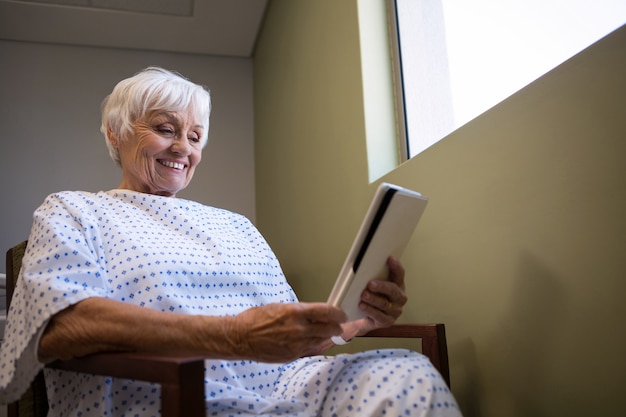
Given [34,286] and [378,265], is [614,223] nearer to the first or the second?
[378,265]

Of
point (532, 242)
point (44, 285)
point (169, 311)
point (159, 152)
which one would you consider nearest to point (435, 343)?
point (532, 242)

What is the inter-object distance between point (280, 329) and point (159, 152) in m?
0.80

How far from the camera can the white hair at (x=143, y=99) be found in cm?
136

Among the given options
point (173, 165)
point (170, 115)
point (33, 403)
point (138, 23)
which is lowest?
point (33, 403)

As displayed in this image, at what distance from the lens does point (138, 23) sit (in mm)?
3115

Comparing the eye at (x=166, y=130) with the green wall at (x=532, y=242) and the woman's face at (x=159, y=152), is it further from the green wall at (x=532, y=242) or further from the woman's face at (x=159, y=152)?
the green wall at (x=532, y=242)

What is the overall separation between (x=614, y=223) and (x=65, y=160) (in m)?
3.11

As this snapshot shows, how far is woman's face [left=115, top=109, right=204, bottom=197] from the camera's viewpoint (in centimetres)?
137

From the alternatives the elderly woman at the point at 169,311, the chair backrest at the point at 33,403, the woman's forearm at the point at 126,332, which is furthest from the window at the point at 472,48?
the chair backrest at the point at 33,403

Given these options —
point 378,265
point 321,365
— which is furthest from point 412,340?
point 378,265

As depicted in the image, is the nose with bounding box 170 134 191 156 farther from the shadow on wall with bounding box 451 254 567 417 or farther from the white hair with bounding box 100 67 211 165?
the shadow on wall with bounding box 451 254 567 417

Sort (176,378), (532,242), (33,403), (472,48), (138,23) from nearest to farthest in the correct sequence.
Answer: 1. (176,378)
2. (532,242)
3. (33,403)
4. (472,48)
5. (138,23)

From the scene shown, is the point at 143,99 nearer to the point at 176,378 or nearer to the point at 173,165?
the point at 173,165

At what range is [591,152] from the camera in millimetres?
802
